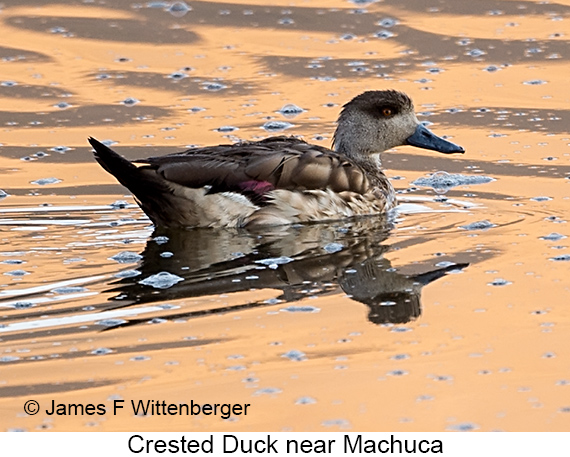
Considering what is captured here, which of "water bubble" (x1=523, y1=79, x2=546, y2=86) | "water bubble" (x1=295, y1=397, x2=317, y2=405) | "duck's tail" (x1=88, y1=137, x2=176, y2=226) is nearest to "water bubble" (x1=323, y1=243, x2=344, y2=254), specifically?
"duck's tail" (x1=88, y1=137, x2=176, y2=226)

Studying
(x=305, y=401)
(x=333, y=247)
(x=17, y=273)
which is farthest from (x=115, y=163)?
(x=305, y=401)

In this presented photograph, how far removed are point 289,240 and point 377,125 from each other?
1.76 m

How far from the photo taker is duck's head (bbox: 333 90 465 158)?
10062mm

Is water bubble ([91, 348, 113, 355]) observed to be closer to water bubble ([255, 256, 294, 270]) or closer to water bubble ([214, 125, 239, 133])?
water bubble ([255, 256, 294, 270])

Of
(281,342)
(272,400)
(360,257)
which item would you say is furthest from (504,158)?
(272,400)

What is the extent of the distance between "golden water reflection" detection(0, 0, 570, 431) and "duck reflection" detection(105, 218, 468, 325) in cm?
3

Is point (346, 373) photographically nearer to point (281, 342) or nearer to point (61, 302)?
point (281, 342)

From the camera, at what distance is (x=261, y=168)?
905 cm

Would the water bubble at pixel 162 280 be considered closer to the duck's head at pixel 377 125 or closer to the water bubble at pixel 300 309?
the water bubble at pixel 300 309

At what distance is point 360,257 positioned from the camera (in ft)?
27.0

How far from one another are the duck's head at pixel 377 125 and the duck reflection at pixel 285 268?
1.00m

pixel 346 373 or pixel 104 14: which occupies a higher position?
pixel 104 14

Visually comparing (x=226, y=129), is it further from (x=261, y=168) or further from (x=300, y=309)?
(x=300, y=309)
